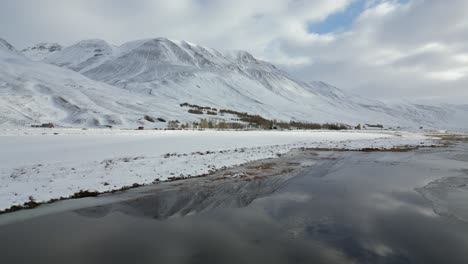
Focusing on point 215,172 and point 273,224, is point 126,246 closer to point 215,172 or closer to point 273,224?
point 273,224

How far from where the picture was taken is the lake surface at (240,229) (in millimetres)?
7980

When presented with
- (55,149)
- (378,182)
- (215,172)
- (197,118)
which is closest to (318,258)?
(378,182)

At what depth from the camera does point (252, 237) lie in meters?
9.10

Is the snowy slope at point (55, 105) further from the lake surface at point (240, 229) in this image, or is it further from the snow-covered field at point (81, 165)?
the lake surface at point (240, 229)

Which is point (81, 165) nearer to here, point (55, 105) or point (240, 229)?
point (240, 229)

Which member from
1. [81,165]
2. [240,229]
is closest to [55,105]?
[81,165]

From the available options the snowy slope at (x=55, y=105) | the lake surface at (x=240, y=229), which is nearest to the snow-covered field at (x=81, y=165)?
the lake surface at (x=240, y=229)

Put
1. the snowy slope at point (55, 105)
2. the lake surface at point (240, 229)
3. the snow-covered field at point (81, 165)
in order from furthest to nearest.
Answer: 1. the snowy slope at point (55, 105)
2. the snow-covered field at point (81, 165)
3. the lake surface at point (240, 229)

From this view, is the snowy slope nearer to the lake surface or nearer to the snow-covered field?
the snow-covered field

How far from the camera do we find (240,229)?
980cm

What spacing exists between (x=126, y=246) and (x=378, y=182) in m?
14.4

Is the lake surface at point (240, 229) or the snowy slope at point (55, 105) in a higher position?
the snowy slope at point (55, 105)

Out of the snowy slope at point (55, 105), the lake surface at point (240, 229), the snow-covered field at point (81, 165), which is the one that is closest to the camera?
the lake surface at point (240, 229)

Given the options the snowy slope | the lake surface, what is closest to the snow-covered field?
the lake surface
